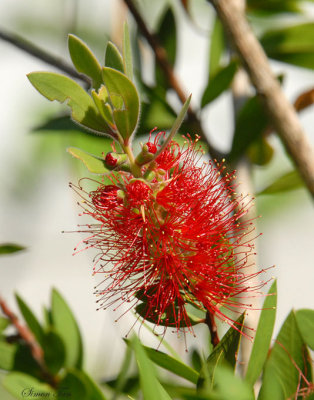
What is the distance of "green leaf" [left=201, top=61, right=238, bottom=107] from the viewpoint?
0.91m

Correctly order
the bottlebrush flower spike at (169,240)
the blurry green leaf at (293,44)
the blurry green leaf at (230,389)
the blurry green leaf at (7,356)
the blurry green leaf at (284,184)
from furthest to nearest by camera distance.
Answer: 1. the blurry green leaf at (293,44)
2. the blurry green leaf at (284,184)
3. the blurry green leaf at (7,356)
4. the bottlebrush flower spike at (169,240)
5. the blurry green leaf at (230,389)

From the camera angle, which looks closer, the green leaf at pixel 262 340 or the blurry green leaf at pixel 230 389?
the blurry green leaf at pixel 230 389

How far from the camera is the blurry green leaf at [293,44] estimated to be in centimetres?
104

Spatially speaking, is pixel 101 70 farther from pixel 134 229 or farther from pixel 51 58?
pixel 51 58

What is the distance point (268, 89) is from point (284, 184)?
0.18 m

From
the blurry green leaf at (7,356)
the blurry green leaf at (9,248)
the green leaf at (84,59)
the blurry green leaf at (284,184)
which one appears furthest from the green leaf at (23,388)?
the blurry green leaf at (284,184)

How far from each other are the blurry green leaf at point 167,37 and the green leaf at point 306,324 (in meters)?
0.59

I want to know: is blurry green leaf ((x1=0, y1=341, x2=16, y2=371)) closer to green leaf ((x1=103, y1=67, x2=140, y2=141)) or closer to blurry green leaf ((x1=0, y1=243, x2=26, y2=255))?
blurry green leaf ((x1=0, y1=243, x2=26, y2=255))

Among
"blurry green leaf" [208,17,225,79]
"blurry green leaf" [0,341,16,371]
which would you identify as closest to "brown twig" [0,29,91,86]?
"blurry green leaf" [208,17,225,79]

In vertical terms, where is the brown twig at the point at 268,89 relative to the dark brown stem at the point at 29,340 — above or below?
above

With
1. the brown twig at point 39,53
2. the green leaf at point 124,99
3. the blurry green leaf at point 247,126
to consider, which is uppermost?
the brown twig at point 39,53

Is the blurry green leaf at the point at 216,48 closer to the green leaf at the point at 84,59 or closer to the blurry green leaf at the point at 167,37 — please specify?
the blurry green leaf at the point at 167,37

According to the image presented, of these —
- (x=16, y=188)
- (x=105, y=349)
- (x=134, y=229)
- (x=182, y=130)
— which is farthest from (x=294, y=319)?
(x=16, y=188)

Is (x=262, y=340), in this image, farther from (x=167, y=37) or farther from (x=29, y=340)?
(x=167, y=37)
